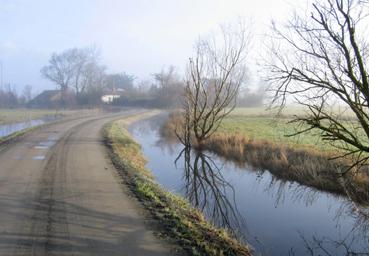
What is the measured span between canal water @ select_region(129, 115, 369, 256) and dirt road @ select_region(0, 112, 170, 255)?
3.00 metres

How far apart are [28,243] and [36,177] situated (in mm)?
5661

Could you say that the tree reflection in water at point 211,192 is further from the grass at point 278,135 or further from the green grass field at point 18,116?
the green grass field at point 18,116

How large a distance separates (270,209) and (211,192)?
105 inches

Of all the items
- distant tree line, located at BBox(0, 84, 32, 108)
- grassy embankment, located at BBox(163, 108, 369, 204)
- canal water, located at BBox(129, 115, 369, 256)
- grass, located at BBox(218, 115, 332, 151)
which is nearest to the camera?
canal water, located at BBox(129, 115, 369, 256)

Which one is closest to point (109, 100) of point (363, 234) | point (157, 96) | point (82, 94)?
point (82, 94)

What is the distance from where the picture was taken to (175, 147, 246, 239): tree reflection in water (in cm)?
1117

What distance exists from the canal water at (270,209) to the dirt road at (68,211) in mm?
3000

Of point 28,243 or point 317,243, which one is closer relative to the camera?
point 28,243

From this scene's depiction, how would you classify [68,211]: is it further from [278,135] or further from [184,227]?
[278,135]

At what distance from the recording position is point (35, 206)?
29.5ft

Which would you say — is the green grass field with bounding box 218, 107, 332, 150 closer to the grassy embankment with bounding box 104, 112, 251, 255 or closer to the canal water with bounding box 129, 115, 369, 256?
the canal water with bounding box 129, 115, 369, 256

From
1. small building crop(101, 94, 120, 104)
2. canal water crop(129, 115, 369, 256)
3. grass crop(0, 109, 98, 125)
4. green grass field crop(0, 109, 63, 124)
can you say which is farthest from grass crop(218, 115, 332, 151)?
small building crop(101, 94, 120, 104)

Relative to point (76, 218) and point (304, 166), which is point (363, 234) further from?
point (76, 218)

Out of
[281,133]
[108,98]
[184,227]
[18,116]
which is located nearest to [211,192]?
[184,227]
